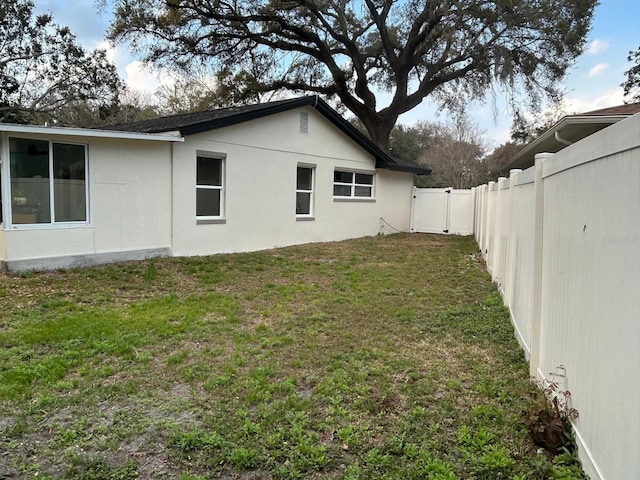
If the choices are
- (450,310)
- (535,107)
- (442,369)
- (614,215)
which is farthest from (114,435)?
(535,107)

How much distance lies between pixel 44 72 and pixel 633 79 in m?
31.2

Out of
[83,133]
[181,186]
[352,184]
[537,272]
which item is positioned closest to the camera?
[537,272]

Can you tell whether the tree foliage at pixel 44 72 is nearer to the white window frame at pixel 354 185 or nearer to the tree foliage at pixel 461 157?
the white window frame at pixel 354 185

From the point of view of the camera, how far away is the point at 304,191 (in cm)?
1318

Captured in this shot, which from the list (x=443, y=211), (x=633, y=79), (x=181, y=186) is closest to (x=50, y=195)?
(x=181, y=186)

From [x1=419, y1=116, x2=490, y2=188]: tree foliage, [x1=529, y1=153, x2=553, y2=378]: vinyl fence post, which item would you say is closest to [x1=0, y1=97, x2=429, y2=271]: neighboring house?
[x1=529, y1=153, x2=553, y2=378]: vinyl fence post

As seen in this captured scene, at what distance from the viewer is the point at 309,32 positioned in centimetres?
2003

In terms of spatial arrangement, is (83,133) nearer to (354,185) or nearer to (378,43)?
(354,185)

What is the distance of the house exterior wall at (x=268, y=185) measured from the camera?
9.94 metres

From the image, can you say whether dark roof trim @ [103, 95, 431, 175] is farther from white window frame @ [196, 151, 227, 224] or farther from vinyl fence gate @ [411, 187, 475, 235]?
vinyl fence gate @ [411, 187, 475, 235]

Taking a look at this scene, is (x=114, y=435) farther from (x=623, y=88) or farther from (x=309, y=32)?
(x=623, y=88)

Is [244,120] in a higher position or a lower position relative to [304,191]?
higher

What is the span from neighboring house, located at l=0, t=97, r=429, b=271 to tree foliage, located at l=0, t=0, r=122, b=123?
17.9 metres

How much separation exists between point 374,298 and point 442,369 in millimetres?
2788
